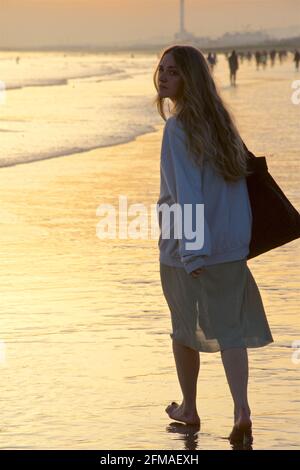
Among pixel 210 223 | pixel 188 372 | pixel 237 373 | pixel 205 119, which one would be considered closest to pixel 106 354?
pixel 188 372

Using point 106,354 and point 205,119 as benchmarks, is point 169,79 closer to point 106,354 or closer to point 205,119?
point 205,119

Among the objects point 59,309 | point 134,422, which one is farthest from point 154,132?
point 134,422

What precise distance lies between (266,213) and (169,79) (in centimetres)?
71

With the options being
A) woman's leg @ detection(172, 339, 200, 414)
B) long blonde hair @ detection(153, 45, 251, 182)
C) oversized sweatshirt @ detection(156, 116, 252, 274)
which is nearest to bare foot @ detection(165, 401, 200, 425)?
woman's leg @ detection(172, 339, 200, 414)

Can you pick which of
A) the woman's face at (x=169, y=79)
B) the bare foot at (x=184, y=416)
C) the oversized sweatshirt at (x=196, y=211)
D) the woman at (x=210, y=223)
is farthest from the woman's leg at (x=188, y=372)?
the woman's face at (x=169, y=79)

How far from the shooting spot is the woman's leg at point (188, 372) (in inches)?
248

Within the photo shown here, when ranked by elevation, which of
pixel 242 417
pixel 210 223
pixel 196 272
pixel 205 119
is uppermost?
pixel 205 119

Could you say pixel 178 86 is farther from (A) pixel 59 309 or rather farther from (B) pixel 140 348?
(A) pixel 59 309

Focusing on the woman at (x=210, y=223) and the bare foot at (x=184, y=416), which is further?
the bare foot at (x=184, y=416)

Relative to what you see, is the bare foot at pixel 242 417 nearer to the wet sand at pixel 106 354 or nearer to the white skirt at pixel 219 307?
the wet sand at pixel 106 354

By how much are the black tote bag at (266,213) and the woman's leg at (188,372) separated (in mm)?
535

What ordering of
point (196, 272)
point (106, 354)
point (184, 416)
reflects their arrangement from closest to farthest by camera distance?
point (196, 272)
point (184, 416)
point (106, 354)

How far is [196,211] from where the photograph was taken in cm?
592

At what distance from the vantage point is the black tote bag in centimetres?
611
